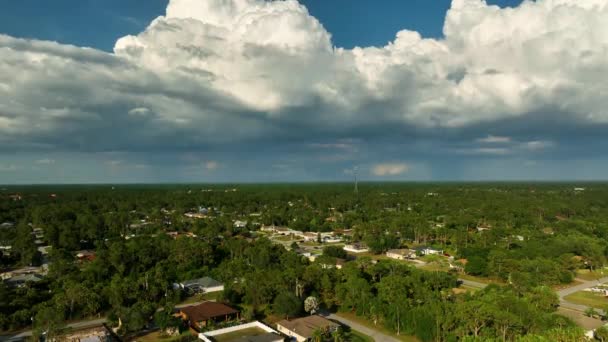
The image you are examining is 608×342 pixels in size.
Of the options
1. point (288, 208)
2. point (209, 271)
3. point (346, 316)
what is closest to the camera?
point (346, 316)

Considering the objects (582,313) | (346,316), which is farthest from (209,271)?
(582,313)

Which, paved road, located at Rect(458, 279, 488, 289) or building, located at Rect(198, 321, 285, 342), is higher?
building, located at Rect(198, 321, 285, 342)

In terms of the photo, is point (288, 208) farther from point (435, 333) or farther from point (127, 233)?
point (435, 333)

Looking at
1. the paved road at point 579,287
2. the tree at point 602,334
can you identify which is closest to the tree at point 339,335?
the tree at point 602,334

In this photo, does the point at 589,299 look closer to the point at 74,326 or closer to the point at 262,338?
the point at 262,338

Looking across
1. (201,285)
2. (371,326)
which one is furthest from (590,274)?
(201,285)

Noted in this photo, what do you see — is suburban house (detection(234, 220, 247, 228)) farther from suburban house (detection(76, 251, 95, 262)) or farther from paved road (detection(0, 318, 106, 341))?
paved road (detection(0, 318, 106, 341))

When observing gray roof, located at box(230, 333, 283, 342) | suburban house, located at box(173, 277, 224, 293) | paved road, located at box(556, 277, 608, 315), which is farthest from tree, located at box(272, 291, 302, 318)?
paved road, located at box(556, 277, 608, 315)
